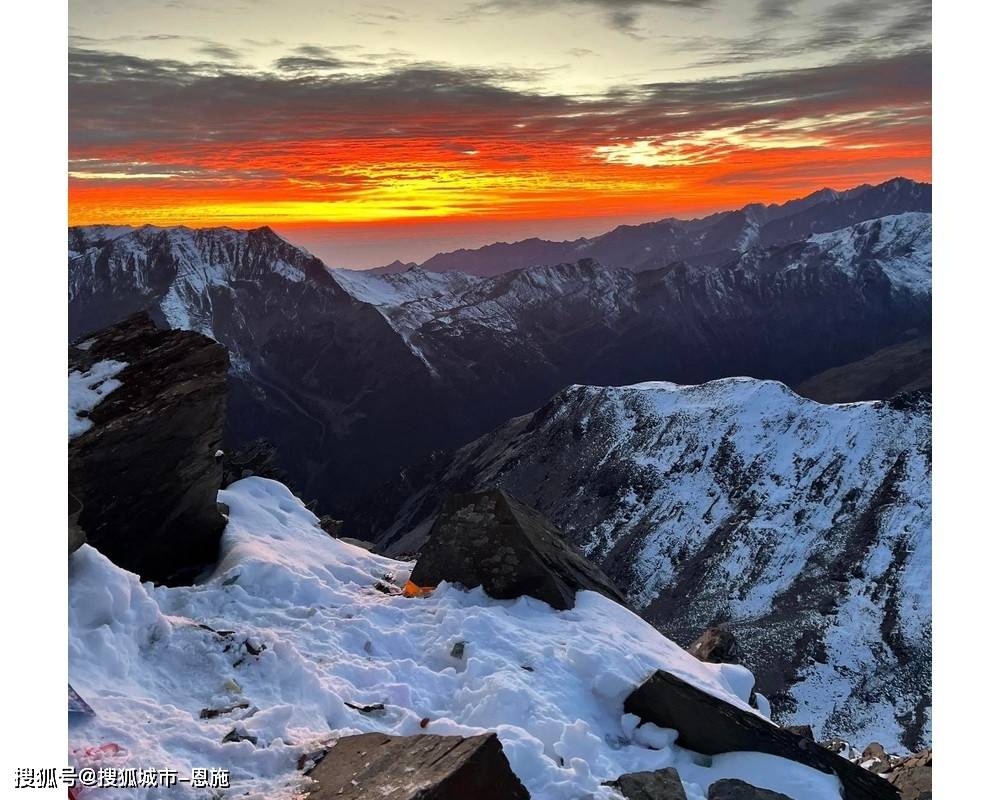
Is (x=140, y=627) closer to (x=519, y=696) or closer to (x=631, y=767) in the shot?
(x=519, y=696)

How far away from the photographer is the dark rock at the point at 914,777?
12568mm

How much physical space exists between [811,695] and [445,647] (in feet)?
253

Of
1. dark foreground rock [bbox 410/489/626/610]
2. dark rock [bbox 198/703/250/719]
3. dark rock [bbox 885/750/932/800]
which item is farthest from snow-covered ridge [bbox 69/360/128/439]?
dark rock [bbox 885/750/932/800]

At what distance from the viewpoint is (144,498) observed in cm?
1448

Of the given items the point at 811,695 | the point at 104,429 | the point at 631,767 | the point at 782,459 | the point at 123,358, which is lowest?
the point at 811,695

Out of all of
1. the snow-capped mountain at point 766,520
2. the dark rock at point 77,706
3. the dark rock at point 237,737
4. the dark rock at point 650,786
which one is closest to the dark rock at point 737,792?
the dark rock at point 650,786

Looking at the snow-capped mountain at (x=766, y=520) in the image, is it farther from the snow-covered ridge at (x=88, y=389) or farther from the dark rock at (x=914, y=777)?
the snow-covered ridge at (x=88, y=389)

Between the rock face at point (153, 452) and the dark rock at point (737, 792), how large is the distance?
33.2 feet

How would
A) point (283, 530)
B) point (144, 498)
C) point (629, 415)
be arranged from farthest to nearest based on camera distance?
point (629, 415) < point (283, 530) < point (144, 498)

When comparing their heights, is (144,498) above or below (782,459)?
above

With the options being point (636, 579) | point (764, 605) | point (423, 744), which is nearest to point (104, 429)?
point (423, 744)

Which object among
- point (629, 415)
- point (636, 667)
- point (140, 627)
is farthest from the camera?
point (629, 415)

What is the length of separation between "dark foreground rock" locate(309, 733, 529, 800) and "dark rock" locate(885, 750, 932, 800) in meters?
7.91

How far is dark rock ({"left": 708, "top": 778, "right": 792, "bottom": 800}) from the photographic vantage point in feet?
33.0
